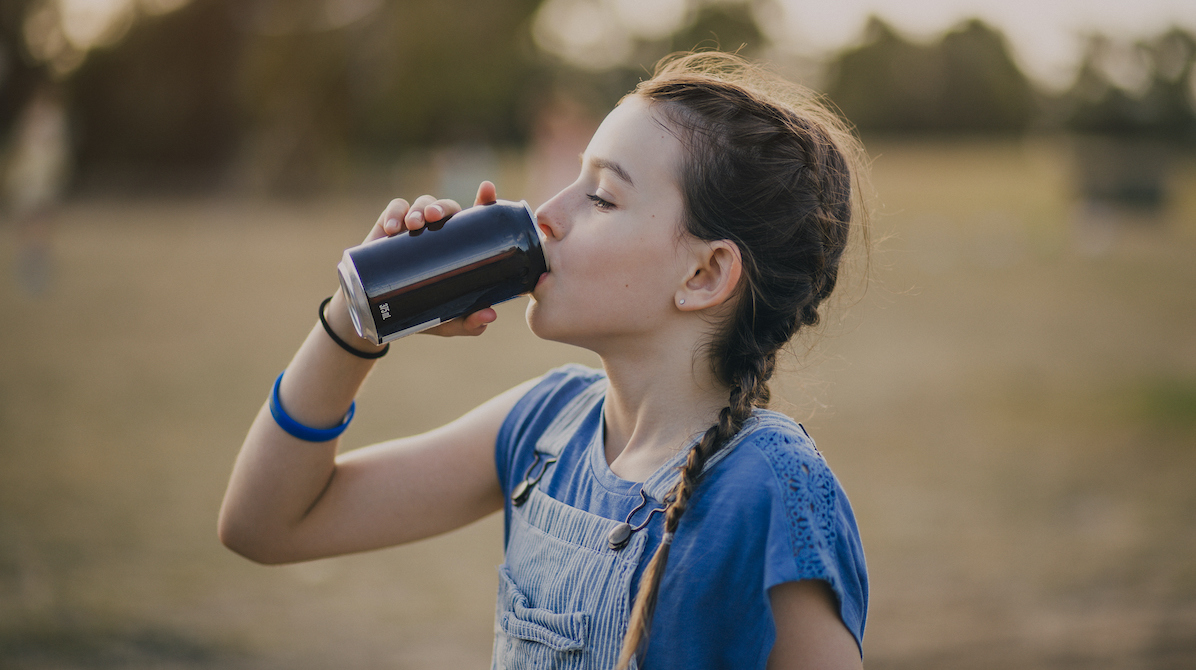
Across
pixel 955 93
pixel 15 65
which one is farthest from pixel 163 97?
pixel 955 93

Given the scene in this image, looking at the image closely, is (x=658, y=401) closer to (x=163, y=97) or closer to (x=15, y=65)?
(x=163, y=97)

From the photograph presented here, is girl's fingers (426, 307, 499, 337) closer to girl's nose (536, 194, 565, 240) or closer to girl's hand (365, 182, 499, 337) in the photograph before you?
girl's hand (365, 182, 499, 337)

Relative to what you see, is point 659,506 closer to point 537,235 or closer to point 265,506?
point 537,235

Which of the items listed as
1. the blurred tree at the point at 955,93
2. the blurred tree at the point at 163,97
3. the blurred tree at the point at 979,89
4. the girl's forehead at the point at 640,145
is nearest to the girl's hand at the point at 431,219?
the girl's forehead at the point at 640,145

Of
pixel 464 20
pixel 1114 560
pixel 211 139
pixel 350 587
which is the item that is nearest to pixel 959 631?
pixel 1114 560

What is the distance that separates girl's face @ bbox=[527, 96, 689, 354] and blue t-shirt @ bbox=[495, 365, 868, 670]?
30 cm

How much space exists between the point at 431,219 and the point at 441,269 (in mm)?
92

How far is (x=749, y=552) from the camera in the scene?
4.32 ft

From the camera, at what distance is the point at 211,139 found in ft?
88.5

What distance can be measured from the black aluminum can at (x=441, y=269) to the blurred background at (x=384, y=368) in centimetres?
63

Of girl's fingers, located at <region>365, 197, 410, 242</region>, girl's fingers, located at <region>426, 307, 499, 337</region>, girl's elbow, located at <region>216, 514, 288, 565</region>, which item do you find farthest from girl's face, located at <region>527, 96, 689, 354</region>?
girl's elbow, located at <region>216, 514, 288, 565</region>

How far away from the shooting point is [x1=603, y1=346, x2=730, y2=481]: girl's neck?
156cm

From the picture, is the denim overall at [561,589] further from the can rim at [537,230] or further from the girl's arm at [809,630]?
the can rim at [537,230]

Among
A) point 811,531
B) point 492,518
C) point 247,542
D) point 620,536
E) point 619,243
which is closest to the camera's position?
point 811,531
